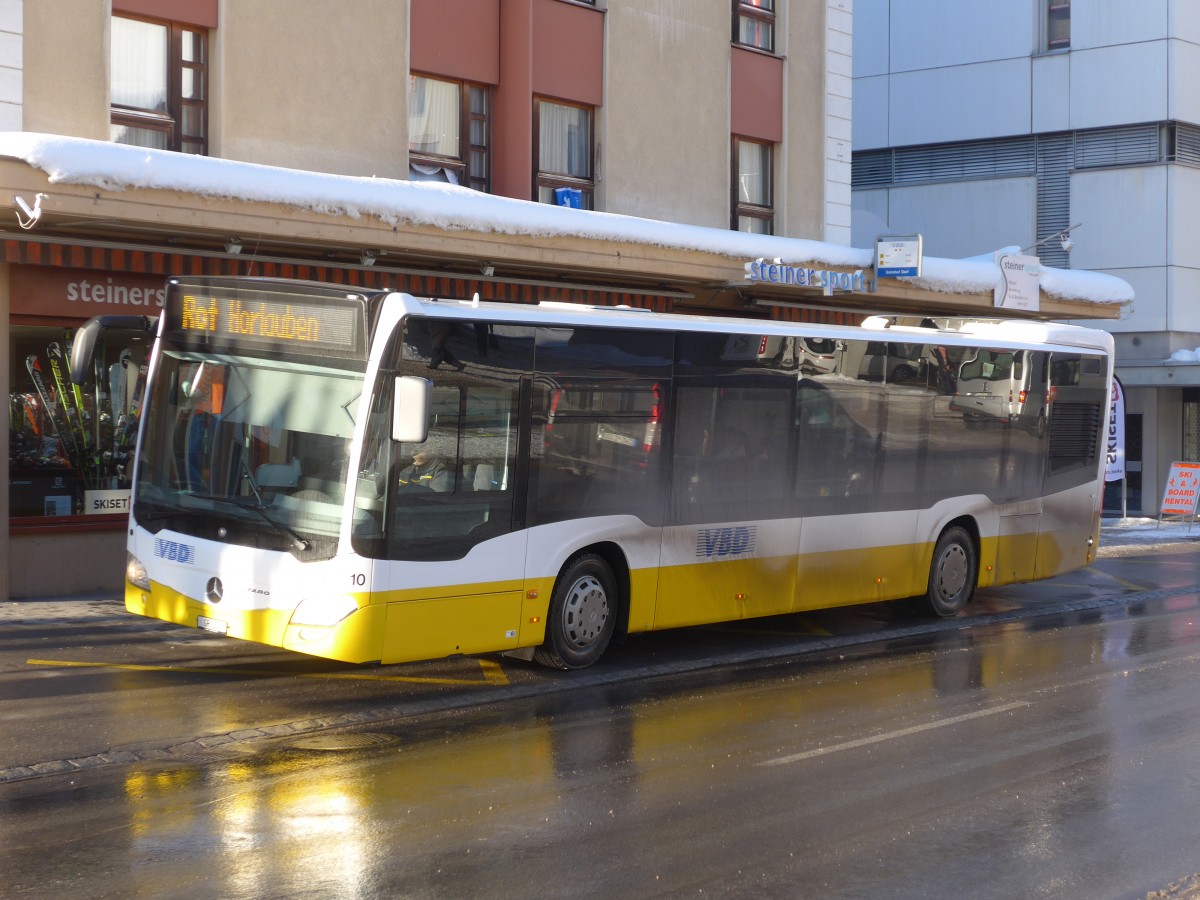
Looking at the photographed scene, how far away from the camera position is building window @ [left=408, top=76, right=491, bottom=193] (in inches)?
701

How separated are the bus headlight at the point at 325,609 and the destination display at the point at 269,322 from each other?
1.62 metres

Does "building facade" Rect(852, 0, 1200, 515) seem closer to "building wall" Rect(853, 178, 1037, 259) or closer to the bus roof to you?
"building wall" Rect(853, 178, 1037, 259)

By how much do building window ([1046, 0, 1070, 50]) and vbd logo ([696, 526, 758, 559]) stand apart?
24.9m

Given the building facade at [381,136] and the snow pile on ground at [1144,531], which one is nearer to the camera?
the building facade at [381,136]

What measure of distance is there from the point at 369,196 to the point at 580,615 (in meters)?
5.85

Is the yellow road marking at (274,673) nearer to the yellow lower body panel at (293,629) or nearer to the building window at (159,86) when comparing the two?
the yellow lower body panel at (293,629)

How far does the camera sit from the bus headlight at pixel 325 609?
9125mm

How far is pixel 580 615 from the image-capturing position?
1081cm

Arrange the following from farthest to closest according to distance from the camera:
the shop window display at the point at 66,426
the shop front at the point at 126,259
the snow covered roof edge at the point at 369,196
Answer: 1. the shop window display at the point at 66,426
2. the shop front at the point at 126,259
3. the snow covered roof edge at the point at 369,196

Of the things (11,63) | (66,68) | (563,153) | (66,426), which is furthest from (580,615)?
(563,153)

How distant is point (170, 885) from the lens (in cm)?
577

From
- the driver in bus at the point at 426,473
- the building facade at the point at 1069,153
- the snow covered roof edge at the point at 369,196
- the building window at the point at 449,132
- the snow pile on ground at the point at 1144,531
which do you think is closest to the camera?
the driver in bus at the point at 426,473

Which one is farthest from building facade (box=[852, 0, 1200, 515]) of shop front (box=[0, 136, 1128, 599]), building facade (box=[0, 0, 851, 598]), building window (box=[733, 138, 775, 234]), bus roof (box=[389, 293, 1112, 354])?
shop front (box=[0, 136, 1128, 599])

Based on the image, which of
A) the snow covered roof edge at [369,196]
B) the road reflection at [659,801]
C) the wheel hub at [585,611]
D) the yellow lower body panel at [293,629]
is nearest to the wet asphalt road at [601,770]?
the road reflection at [659,801]
